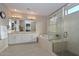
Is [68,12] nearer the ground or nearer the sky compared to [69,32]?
nearer the sky

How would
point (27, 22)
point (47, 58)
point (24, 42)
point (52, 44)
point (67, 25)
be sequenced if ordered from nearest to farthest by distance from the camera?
point (47, 58)
point (52, 44)
point (67, 25)
point (24, 42)
point (27, 22)

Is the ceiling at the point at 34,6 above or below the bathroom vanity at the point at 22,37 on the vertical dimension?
above

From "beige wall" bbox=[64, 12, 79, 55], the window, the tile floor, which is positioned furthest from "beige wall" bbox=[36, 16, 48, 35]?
the window

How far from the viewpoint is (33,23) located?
7.35 meters

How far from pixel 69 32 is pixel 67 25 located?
35cm

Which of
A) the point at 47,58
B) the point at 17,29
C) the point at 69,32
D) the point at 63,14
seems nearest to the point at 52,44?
the point at 69,32

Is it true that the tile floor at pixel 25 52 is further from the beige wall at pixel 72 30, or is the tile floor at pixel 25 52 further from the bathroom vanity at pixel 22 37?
the bathroom vanity at pixel 22 37

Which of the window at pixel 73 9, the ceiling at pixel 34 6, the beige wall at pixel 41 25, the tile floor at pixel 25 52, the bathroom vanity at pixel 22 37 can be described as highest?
the ceiling at pixel 34 6

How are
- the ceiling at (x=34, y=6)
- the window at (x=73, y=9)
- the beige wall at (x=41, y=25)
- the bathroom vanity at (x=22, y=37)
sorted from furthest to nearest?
the beige wall at (x=41, y=25), the bathroom vanity at (x=22, y=37), the ceiling at (x=34, y=6), the window at (x=73, y=9)

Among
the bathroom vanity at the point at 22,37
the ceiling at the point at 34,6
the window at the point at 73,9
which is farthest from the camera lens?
the bathroom vanity at the point at 22,37

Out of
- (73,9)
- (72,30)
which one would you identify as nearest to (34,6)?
(73,9)

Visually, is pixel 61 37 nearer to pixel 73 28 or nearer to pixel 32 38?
pixel 73 28

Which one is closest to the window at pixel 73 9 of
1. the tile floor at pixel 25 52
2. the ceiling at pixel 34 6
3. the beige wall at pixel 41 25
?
the ceiling at pixel 34 6

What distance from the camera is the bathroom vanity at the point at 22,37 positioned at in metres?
6.17
